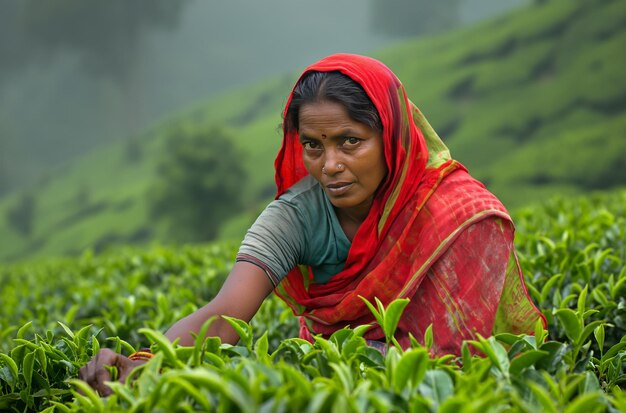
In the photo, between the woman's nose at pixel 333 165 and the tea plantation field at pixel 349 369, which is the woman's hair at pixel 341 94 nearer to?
the woman's nose at pixel 333 165

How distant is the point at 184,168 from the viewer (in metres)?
31.3

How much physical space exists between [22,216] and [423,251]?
48880 mm

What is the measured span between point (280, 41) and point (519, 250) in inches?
4948

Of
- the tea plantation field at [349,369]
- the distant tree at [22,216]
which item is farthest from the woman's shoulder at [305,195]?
the distant tree at [22,216]

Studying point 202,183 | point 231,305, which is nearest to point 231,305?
point 231,305

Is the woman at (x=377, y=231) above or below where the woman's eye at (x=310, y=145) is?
below

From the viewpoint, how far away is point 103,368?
1.80 meters

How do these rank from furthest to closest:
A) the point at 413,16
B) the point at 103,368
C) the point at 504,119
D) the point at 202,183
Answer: the point at 413,16, the point at 202,183, the point at 504,119, the point at 103,368

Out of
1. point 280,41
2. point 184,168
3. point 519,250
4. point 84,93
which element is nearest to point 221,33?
point 280,41

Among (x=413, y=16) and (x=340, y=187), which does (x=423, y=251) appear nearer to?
→ (x=340, y=187)

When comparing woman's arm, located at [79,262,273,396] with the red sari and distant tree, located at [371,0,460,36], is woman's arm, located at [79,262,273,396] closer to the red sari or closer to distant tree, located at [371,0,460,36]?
the red sari

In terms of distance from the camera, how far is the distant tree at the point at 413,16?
224ft

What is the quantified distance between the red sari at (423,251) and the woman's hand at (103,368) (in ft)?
2.82

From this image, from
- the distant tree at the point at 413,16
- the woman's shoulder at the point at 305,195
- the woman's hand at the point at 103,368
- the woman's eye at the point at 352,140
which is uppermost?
the woman's eye at the point at 352,140
